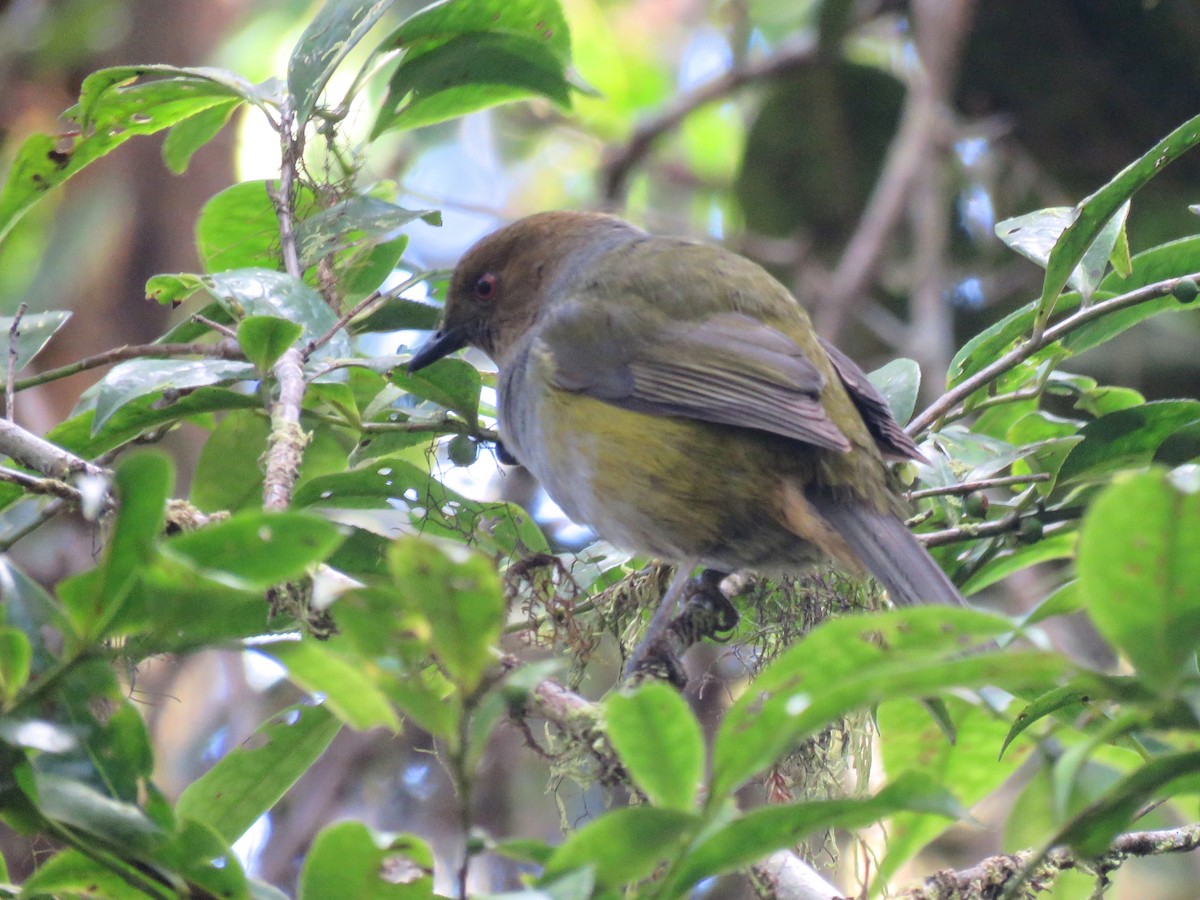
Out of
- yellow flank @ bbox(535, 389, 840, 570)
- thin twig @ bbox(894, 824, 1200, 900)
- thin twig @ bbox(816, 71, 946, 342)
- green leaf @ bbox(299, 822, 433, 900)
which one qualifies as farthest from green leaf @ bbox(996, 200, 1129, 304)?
thin twig @ bbox(816, 71, 946, 342)

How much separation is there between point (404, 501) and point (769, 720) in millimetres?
1418

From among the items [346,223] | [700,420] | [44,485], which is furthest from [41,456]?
[700,420]

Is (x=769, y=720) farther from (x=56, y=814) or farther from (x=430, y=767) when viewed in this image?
(x=430, y=767)

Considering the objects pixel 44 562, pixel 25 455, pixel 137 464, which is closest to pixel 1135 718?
pixel 137 464

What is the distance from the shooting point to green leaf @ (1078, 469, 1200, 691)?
116 cm

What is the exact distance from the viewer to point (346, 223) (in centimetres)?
260

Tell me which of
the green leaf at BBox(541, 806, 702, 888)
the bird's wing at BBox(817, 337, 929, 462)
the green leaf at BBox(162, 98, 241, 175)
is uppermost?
the green leaf at BBox(162, 98, 241, 175)

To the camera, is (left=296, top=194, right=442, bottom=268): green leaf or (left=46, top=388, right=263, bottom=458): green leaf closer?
(left=46, top=388, right=263, bottom=458): green leaf

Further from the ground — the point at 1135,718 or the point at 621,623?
the point at 1135,718

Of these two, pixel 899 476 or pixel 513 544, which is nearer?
pixel 513 544

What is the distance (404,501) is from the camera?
101 inches

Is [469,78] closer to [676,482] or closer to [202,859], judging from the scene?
[676,482]

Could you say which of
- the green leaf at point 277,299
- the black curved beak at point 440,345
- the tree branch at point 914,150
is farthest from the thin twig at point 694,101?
the green leaf at point 277,299

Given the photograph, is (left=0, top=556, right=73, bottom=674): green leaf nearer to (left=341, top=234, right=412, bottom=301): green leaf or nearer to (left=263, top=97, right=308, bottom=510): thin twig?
(left=263, top=97, right=308, bottom=510): thin twig
